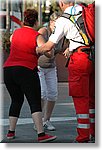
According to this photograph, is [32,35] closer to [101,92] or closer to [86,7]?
[86,7]

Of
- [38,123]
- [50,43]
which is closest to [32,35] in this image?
[50,43]

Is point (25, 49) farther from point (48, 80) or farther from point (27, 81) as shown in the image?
point (48, 80)

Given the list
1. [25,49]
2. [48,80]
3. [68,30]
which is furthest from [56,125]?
[68,30]

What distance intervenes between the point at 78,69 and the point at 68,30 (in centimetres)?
44

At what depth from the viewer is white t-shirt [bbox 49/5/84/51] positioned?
18.9 feet

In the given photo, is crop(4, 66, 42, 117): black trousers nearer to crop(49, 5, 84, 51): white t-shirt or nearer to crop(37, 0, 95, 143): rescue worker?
crop(37, 0, 95, 143): rescue worker

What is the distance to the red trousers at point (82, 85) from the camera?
19.1 ft

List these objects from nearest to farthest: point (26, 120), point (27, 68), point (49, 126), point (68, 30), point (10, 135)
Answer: point (68, 30), point (27, 68), point (10, 135), point (49, 126), point (26, 120)

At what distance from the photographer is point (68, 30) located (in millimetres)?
5812

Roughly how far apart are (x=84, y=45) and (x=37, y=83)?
0.80 meters

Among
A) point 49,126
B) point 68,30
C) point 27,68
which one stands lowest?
point 49,126

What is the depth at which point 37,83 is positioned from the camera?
6.28 m

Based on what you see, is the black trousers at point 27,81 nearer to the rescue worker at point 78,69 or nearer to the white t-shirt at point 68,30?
the rescue worker at point 78,69

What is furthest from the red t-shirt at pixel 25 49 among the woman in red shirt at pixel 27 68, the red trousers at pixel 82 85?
A: the red trousers at pixel 82 85
